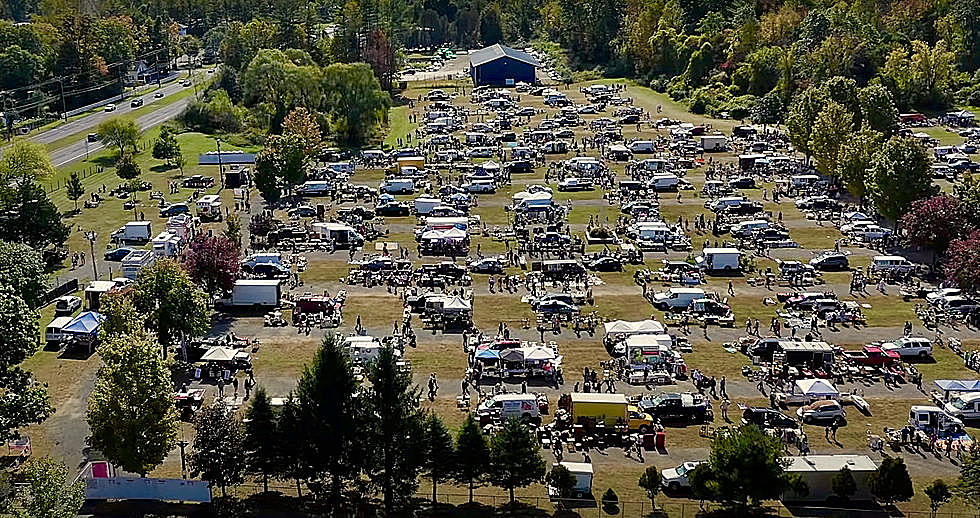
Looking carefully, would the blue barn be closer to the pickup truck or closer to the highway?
the highway

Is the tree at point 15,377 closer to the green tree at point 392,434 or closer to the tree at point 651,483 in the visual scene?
the green tree at point 392,434

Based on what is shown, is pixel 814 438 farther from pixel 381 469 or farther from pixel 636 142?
pixel 636 142

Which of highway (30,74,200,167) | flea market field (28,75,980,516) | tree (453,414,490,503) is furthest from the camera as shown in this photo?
highway (30,74,200,167)

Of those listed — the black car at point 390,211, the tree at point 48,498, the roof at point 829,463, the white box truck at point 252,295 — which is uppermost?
the tree at point 48,498

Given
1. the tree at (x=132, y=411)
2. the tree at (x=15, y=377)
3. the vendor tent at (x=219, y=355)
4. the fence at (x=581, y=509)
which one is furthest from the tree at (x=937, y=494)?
the tree at (x=15, y=377)

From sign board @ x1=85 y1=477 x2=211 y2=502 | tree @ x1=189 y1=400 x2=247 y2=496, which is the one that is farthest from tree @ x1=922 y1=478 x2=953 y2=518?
sign board @ x1=85 y1=477 x2=211 y2=502

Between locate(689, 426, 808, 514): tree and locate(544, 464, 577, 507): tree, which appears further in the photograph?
locate(544, 464, 577, 507): tree
